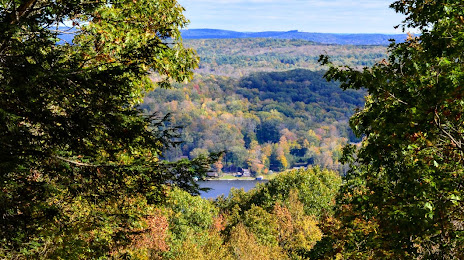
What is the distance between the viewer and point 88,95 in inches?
210

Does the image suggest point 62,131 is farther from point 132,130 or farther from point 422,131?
point 422,131

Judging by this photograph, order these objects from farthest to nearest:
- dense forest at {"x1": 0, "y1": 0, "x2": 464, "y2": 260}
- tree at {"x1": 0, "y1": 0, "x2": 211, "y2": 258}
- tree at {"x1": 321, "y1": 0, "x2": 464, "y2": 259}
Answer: tree at {"x1": 321, "y1": 0, "x2": 464, "y2": 259}
dense forest at {"x1": 0, "y1": 0, "x2": 464, "y2": 260}
tree at {"x1": 0, "y1": 0, "x2": 211, "y2": 258}

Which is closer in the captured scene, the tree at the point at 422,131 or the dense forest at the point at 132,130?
the dense forest at the point at 132,130

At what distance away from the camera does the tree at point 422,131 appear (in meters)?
7.18

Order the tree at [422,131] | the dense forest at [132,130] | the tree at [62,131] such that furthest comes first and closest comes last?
1. the tree at [422,131]
2. the dense forest at [132,130]
3. the tree at [62,131]

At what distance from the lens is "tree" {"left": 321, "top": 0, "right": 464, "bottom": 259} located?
7.18 m

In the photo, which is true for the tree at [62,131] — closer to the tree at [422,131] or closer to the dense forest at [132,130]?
the dense forest at [132,130]

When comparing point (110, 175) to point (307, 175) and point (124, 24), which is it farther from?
point (307, 175)

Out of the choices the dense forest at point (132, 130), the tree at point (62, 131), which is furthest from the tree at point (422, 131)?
the tree at point (62, 131)

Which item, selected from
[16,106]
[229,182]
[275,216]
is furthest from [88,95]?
[229,182]

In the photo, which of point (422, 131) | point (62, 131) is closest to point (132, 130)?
point (62, 131)

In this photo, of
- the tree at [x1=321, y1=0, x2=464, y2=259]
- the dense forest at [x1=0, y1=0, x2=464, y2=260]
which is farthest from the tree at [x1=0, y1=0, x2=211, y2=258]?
the tree at [x1=321, y1=0, x2=464, y2=259]

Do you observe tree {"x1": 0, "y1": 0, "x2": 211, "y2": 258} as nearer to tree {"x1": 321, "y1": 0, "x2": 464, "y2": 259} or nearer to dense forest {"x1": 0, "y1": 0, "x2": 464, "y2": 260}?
dense forest {"x1": 0, "y1": 0, "x2": 464, "y2": 260}

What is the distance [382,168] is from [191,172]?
5.31 metres
